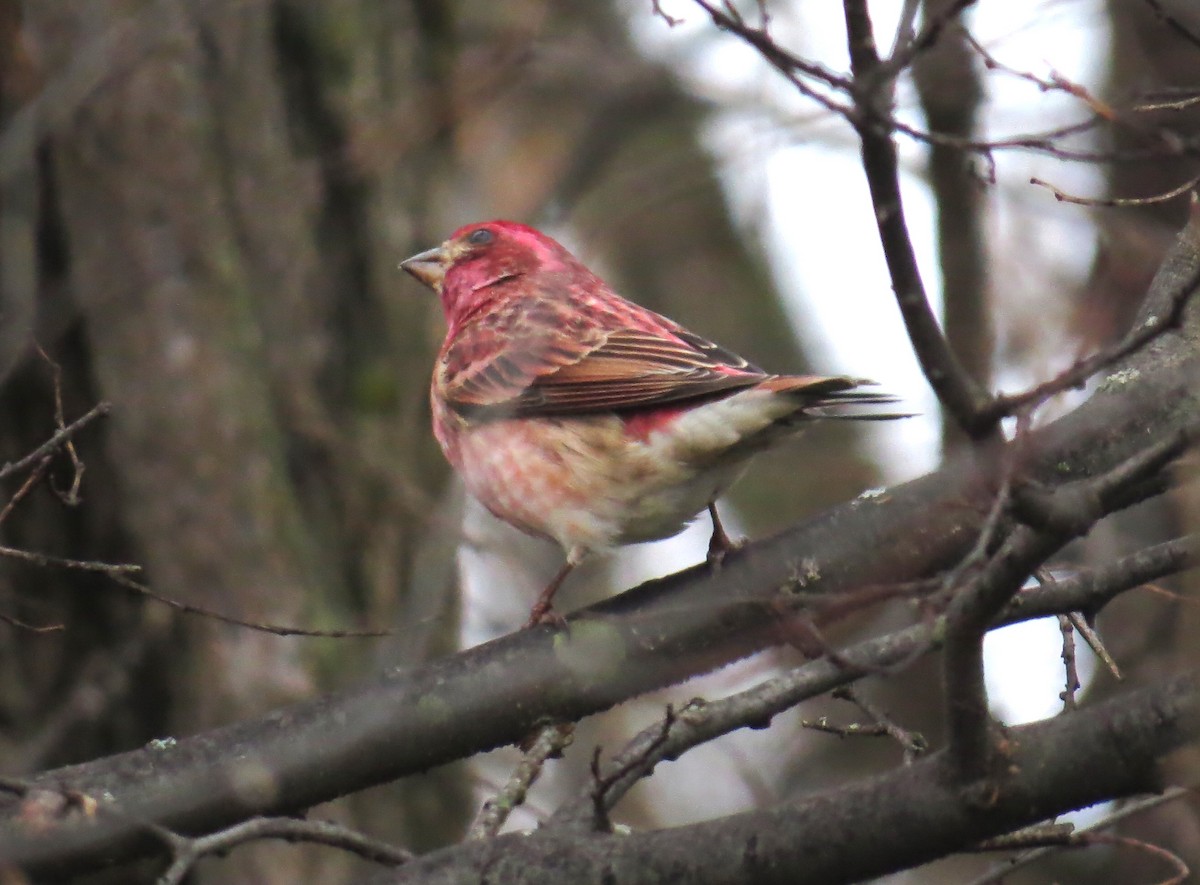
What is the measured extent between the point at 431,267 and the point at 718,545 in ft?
9.63

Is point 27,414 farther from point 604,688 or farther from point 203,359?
point 604,688

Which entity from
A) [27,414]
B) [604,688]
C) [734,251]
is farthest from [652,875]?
[734,251]

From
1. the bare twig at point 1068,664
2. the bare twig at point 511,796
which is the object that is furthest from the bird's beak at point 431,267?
the bare twig at point 1068,664

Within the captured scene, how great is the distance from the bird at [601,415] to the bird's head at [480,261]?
383 mm

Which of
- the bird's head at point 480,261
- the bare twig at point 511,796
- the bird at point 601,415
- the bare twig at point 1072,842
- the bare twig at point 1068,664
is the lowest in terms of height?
the bare twig at point 1072,842

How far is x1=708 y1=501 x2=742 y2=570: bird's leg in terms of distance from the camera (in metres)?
4.82

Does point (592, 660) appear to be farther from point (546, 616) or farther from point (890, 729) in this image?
point (890, 729)

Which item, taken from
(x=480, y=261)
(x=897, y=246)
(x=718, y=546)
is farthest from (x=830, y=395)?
(x=480, y=261)

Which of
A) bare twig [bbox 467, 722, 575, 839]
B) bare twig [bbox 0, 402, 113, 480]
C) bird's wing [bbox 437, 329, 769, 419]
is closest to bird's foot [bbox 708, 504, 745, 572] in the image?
bird's wing [bbox 437, 329, 769, 419]

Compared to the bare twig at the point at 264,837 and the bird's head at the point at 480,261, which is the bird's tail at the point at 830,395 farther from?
the bird's head at the point at 480,261

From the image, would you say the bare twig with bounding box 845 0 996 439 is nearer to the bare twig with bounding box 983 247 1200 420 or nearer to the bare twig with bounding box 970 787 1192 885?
the bare twig with bounding box 983 247 1200 420

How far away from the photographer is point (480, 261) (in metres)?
7.51

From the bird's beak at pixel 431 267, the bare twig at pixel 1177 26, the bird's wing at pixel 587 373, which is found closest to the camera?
the bare twig at pixel 1177 26

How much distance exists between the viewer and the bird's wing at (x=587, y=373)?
18.4 feet
